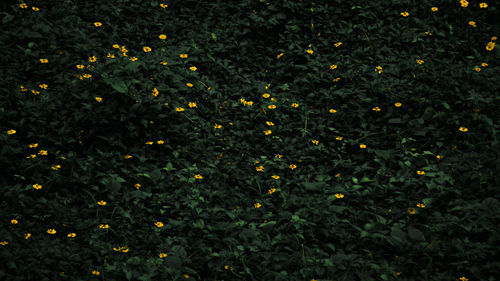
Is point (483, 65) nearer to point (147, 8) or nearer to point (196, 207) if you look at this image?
point (196, 207)

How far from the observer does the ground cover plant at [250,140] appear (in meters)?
3.10

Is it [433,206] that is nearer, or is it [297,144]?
[433,206]

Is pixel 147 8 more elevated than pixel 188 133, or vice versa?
pixel 147 8

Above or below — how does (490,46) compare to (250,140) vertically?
above

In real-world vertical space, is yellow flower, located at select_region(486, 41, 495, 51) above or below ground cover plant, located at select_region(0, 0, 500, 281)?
above

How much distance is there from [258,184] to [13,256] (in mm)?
1965

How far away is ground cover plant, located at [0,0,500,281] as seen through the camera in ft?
10.2

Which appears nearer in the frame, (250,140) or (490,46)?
(250,140)

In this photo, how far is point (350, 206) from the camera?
3633mm

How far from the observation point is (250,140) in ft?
14.3

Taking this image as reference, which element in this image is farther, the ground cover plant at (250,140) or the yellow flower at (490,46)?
the yellow flower at (490,46)

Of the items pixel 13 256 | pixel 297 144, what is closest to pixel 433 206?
pixel 297 144

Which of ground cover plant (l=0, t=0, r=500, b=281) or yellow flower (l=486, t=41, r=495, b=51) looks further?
yellow flower (l=486, t=41, r=495, b=51)

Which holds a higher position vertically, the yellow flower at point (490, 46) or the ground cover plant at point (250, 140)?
the yellow flower at point (490, 46)
